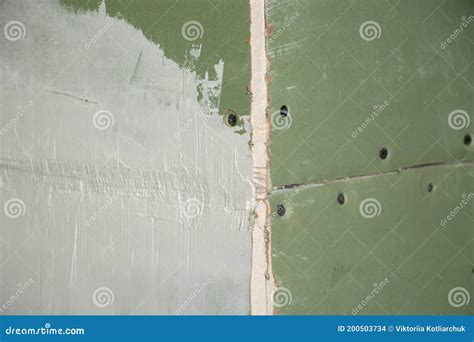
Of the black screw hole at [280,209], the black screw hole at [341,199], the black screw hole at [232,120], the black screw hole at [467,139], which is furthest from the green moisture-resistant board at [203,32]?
the black screw hole at [467,139]

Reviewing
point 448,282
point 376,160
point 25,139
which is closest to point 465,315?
point 448,282

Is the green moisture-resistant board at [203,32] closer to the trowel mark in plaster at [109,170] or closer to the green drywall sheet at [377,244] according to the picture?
the trowel mark in plaster at [109,170]

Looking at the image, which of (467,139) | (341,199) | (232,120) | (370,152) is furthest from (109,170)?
(467,139)

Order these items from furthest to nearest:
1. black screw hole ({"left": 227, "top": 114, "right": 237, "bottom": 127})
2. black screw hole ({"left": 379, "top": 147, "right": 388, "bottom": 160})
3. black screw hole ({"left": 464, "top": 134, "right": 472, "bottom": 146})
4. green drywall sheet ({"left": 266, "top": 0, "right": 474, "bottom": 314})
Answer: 1. black screw hole ({"left": 464, "top": 134, "right": 472, "bottom": 146})
2. black screw hole ({"left": 379, "top": 147, "right": 388, "bottom": 160})
3. green drywall sheet ({"left": 266, "top": 0, "right": 474, "bottom": 314})
4. black screw hole ({"left": 227, "top": 114, "right": 237, "bottom": 127})

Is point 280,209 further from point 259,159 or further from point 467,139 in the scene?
point 467,139

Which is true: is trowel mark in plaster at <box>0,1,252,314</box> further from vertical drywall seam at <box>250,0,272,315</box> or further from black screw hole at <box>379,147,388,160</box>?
black screw hole at <box>379,147,388,160</box>

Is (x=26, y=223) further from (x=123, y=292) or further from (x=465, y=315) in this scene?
(x=465, y=315)

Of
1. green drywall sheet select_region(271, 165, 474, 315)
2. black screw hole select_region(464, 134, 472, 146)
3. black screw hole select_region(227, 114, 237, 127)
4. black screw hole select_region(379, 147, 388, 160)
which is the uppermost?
black screw hole select_region(464, 134, 472, 146)

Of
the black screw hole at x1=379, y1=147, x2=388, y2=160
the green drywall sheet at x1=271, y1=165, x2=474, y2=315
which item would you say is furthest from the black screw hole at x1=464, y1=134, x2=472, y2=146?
the black screw hole at x1=379, y1=147, x2=388, y2=160
